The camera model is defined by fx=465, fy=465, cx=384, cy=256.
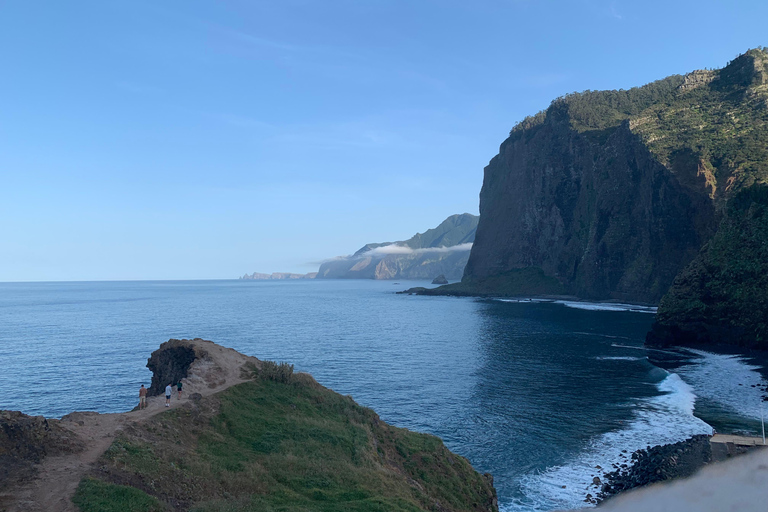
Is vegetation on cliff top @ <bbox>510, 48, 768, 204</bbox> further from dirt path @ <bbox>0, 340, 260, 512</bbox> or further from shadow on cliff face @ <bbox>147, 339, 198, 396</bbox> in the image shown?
shadow on cliff face @ <bbox>147, 339, 198, 396</bbox>

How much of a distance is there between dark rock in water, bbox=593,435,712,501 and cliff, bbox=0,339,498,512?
768 cm

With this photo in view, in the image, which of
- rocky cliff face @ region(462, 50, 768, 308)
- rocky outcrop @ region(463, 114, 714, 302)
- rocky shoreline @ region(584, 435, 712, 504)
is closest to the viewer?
rocky shoreline @ region(584, 435, 712, 504)

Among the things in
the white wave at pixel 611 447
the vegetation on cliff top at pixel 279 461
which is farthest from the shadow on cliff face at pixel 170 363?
the white wave at pixel 611 447

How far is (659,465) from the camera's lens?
2680cm

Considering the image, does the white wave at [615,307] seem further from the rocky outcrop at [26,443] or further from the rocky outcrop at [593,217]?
the rocky outcrop at [26,443]

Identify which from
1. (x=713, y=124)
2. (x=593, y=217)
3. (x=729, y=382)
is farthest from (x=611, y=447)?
(x=593, y=217)

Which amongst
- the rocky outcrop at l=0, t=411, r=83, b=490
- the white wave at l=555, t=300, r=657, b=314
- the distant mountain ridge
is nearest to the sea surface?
the distant mountain ridge

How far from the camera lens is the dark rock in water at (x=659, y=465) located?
25.2 metres

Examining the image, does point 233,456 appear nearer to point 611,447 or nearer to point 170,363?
point 170,363

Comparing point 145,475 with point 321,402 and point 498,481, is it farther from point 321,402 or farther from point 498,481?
point 498,481

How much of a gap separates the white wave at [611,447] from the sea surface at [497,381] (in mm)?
112

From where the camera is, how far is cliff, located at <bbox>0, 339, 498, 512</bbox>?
567 inches

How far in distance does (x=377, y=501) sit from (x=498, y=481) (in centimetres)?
1270

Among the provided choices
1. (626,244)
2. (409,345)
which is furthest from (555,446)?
(626,244)
